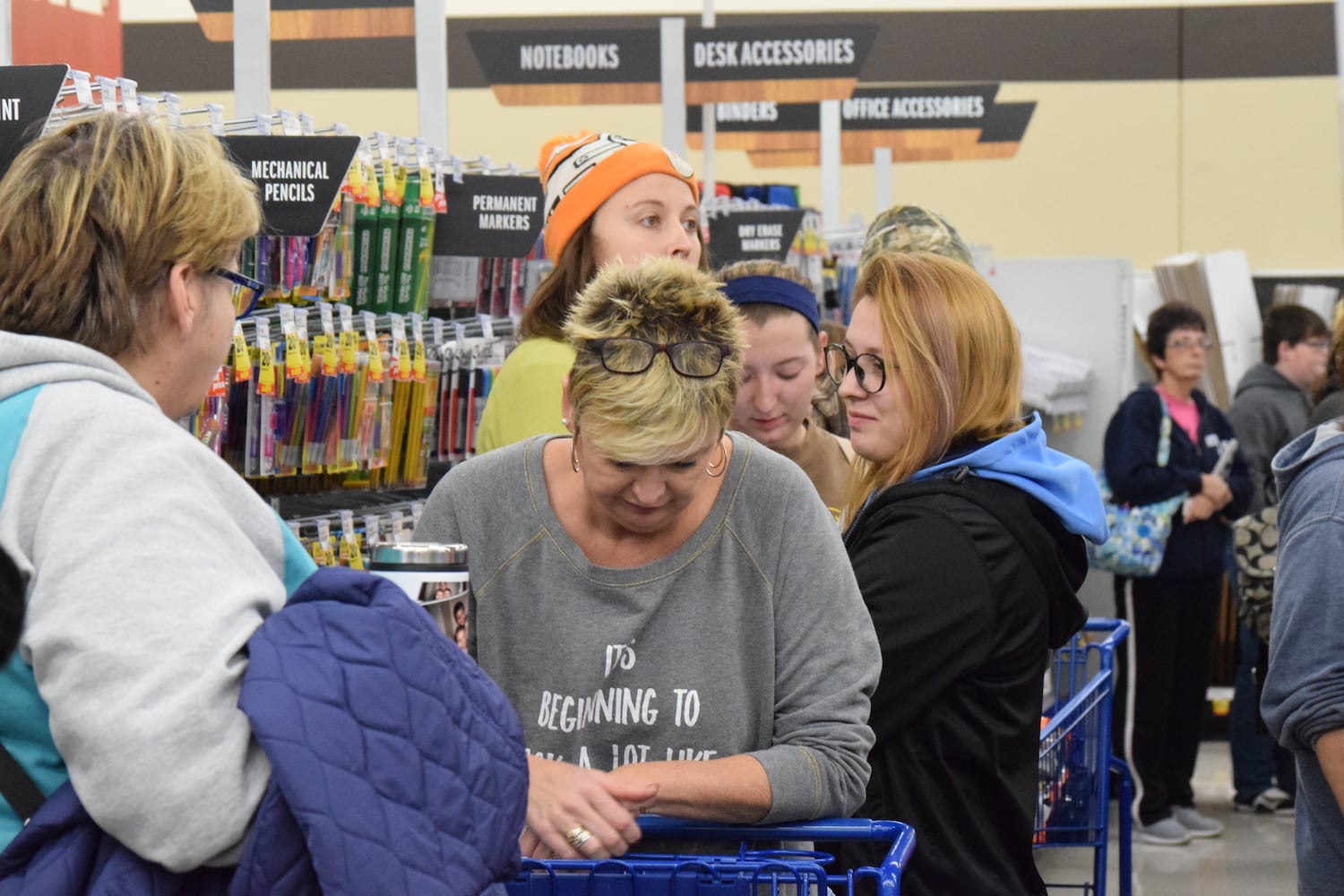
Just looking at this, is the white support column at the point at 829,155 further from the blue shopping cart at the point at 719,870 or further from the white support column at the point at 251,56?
the blue shopping cart at the point at 719,870

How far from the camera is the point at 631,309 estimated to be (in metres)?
1.93

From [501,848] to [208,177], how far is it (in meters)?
0.66

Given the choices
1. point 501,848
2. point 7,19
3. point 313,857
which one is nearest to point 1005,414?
point 501,848

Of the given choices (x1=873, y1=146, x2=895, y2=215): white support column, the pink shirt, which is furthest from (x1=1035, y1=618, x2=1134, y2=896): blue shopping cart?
(x1=873, y1=146, x2=895, y2=215): white support column

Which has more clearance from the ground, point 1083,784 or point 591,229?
point 591,229

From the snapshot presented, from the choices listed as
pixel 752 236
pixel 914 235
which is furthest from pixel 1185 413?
pixel 914 235

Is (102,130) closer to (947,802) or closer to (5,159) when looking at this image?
(5,159)

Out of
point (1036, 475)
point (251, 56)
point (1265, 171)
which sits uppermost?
point (1265, 171)

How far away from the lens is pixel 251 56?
141 inches

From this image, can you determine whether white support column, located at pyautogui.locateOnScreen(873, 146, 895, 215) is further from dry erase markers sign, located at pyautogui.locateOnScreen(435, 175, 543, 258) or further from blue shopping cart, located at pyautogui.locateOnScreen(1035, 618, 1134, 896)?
blue shopping cart, located at pyautogui.locateOnScreen(1035, 618, 1134, 896)

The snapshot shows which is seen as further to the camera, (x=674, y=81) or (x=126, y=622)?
(x=674, y=81)

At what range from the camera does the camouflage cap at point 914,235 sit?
135 inches

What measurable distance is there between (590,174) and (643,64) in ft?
9.04

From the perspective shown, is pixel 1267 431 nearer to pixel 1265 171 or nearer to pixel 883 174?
pixel 883 174
